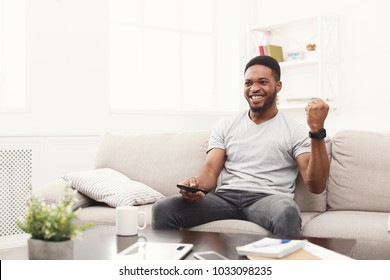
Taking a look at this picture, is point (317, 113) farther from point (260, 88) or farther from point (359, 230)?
point (359, 230)

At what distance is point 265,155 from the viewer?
239 centimetres

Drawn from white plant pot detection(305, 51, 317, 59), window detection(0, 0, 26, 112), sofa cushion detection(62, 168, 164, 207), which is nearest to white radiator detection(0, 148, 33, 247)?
window detection(0, 0, 26, 112)

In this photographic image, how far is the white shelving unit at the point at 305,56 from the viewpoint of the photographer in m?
4.13

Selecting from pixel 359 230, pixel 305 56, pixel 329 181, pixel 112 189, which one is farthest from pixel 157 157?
pixel 305 56

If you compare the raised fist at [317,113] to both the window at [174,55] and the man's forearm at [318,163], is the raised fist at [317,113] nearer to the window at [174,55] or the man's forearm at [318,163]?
the man's forearm at [318,163]

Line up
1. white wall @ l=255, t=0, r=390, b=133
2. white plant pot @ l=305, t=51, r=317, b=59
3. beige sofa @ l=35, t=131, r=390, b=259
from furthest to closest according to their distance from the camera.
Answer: white plant pot @ l=305, t=51, r=317, b=59 < white wall @ l=255, t=0, r=390, b=133 < beige sofa @ l=35, t=131, r=390, b=259

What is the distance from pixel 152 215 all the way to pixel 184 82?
2719 mm

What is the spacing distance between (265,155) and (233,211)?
0.31m

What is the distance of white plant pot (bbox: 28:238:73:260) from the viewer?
4.10ft

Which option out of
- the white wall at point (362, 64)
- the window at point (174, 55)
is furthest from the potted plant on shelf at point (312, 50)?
the window at point (174, 55)

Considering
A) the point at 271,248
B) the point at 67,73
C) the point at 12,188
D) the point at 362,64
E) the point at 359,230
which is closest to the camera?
the point at 271,248

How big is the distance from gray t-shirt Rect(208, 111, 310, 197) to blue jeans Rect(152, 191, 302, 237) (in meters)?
0.08

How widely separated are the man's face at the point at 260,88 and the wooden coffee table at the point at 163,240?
2.90 ft

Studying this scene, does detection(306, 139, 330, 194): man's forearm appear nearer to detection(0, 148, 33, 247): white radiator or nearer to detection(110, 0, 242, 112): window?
detection(0, 148, 33, 247): white radiator
